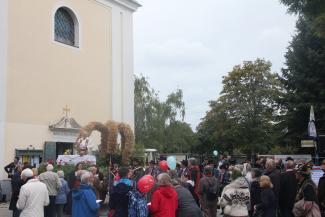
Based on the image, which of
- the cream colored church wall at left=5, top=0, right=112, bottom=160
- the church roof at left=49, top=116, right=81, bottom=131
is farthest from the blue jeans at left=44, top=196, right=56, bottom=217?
the church roof at left=49, top=116, right=81, bottom=131

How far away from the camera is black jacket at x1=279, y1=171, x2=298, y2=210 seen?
10.2 meters

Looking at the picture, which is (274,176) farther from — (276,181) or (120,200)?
(120,200)

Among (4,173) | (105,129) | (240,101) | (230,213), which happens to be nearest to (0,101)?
(4,173)

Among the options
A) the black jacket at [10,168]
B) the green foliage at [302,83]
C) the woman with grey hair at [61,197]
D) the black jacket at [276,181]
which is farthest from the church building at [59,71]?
the black jacket at [276,181]

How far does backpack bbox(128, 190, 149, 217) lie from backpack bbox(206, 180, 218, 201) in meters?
4.28

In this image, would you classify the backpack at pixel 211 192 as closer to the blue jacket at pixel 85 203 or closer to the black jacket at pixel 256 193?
the black jacket at pixel 256 193

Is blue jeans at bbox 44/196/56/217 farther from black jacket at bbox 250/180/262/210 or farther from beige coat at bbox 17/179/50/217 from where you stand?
black jacket at bbox 250/180/262/210

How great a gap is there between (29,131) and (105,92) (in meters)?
6.38

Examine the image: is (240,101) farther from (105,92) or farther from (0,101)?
(0,101)

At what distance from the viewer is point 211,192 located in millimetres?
11641

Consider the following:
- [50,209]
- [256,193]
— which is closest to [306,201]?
A: [256,193]

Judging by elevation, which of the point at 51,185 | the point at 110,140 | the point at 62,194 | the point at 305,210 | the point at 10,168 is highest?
the point at 110,140

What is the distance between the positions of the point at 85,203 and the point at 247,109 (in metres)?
34.3

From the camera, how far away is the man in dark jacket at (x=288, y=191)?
1021 centimetres
